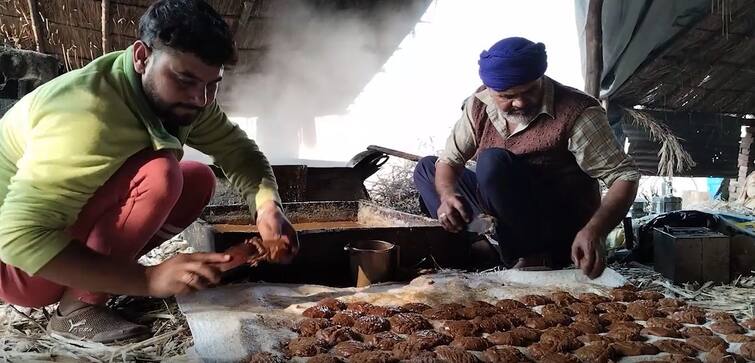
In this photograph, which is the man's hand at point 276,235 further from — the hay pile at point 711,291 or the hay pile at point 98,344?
the hay pile at point 711,291

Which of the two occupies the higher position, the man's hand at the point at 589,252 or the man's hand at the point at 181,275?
the man's hand at the point at 181,275

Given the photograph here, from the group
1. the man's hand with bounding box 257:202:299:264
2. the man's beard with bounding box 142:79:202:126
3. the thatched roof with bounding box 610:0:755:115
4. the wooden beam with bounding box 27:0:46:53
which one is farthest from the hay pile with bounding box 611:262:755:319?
the wooden beam with bounding box 27:0:46:53

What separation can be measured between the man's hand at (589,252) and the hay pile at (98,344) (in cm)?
158

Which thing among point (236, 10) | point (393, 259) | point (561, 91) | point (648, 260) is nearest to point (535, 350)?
point (393, 259)

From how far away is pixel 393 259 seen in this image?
2664 millimetres

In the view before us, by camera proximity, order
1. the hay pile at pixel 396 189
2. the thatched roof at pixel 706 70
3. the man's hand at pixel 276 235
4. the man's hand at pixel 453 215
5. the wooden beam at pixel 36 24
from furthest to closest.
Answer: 1. the thatched roof at pixel 706 70
2. the hay pile at pixel 396 189
3. the wooden beam at pixel 36 24
4. the man's hand at pixel 453 215
5. the man's hand at pixel 276 235

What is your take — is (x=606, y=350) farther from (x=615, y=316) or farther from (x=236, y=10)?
(x=236, y=10)

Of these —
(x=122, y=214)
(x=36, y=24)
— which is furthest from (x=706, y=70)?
(x=36, y=24)

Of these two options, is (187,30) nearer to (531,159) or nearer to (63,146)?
(63,146)

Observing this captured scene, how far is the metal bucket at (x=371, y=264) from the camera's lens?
2.60m

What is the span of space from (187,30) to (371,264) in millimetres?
1355

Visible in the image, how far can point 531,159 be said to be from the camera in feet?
9.48

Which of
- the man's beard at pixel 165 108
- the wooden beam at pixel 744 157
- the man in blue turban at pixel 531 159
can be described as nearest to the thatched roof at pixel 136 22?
the man in blue turban at pixel 531 159

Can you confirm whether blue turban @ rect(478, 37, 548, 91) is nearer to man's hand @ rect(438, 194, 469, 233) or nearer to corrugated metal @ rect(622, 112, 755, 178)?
man's hand @ rect(438, 194, 469, 233)
